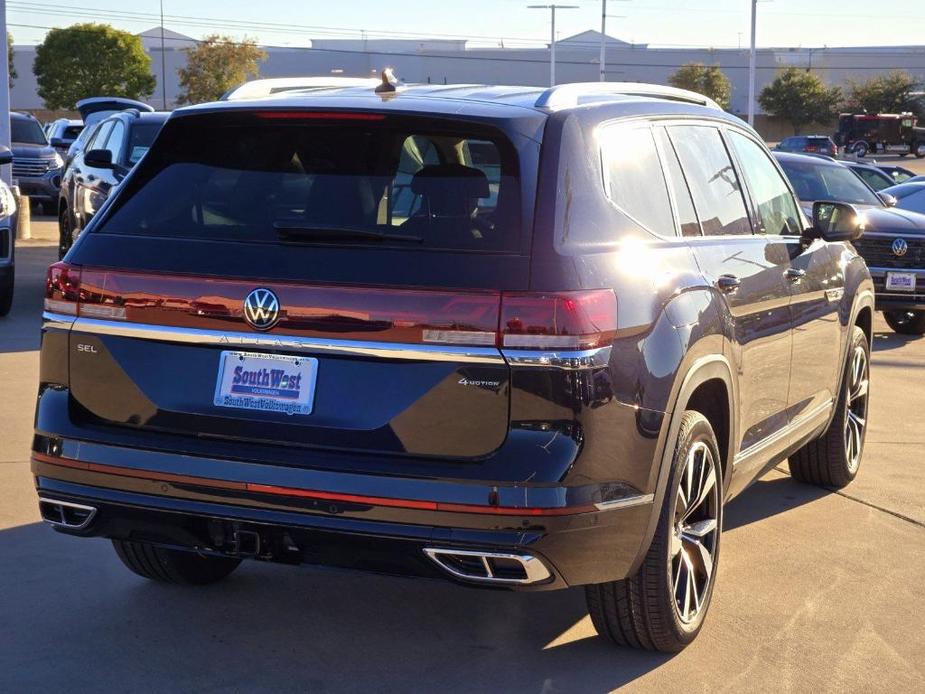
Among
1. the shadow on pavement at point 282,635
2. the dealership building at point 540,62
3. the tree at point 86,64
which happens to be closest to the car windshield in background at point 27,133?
the shadow on pavement at point 282,635

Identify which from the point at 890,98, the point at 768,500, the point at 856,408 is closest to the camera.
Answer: the point at 768,500

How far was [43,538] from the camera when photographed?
5.95 metres

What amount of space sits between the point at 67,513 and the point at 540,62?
111 meters

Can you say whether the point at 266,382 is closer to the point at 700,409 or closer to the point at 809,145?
the point at 700,409

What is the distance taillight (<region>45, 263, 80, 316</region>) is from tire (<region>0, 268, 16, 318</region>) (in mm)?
8475

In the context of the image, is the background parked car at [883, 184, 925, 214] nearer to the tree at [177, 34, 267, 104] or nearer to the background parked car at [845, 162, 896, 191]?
the background parked car at [845, 162, 896, 191]

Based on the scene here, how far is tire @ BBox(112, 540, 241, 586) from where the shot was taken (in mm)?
5179

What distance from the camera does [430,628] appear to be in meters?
5.00

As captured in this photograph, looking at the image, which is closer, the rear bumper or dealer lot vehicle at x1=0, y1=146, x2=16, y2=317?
the rear bumper

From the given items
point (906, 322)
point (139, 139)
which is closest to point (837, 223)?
point (906, 322)

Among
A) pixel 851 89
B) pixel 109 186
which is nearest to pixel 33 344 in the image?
pixel 109 186

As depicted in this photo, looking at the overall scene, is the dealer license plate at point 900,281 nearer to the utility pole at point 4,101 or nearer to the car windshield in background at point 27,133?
the utility pole at point 4,101

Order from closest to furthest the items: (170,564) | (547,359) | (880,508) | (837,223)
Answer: (547,359) → (170,564) → (837,223) → (880,508)

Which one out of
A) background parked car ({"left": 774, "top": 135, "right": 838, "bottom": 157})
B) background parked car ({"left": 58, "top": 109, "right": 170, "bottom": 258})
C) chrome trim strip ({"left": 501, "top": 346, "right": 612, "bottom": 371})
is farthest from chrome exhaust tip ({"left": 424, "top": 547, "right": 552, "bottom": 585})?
background parked car ({"left": 774, "top": 135, "right": 838, "bottom": 157})
